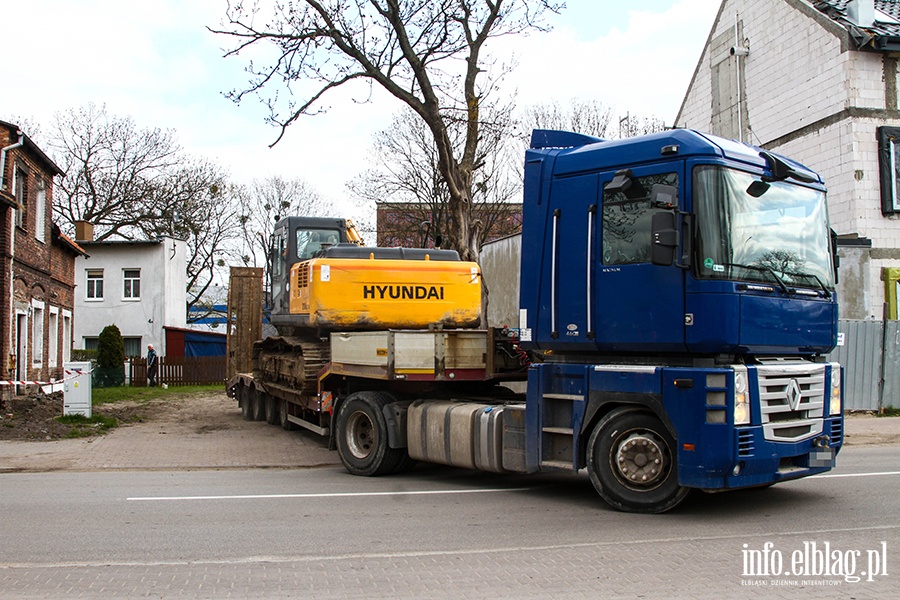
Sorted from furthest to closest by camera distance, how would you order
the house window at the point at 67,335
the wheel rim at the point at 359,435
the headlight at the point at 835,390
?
the house window at the point at 67,335 < the wheel rim at the point at 359,435 < the headlight at the point at 835,390

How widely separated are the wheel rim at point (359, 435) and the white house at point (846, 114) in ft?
40.8

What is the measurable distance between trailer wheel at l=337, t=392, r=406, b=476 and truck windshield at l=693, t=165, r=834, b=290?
4804 millimetres

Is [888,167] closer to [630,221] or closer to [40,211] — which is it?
[630,221]

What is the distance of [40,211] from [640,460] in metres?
21.0

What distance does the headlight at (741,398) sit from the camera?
711 centimetres

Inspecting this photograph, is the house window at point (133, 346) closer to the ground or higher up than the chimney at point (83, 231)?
closer to the ground

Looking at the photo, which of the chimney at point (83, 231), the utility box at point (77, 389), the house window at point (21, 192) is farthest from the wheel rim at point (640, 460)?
the chimney at point (83, 231)

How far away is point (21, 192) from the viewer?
Result: 2162 cm

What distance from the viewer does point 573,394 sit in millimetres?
8164

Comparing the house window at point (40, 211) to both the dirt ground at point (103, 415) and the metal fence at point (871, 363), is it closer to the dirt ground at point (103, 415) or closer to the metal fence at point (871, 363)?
the dirt ground at point (103, 415)

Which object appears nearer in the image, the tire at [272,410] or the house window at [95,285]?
the tire at [272,410]

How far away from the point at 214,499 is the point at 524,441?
3.38 m

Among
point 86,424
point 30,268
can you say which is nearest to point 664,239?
point 86,424

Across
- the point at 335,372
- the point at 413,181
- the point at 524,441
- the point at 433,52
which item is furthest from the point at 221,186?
the point at 524,441
